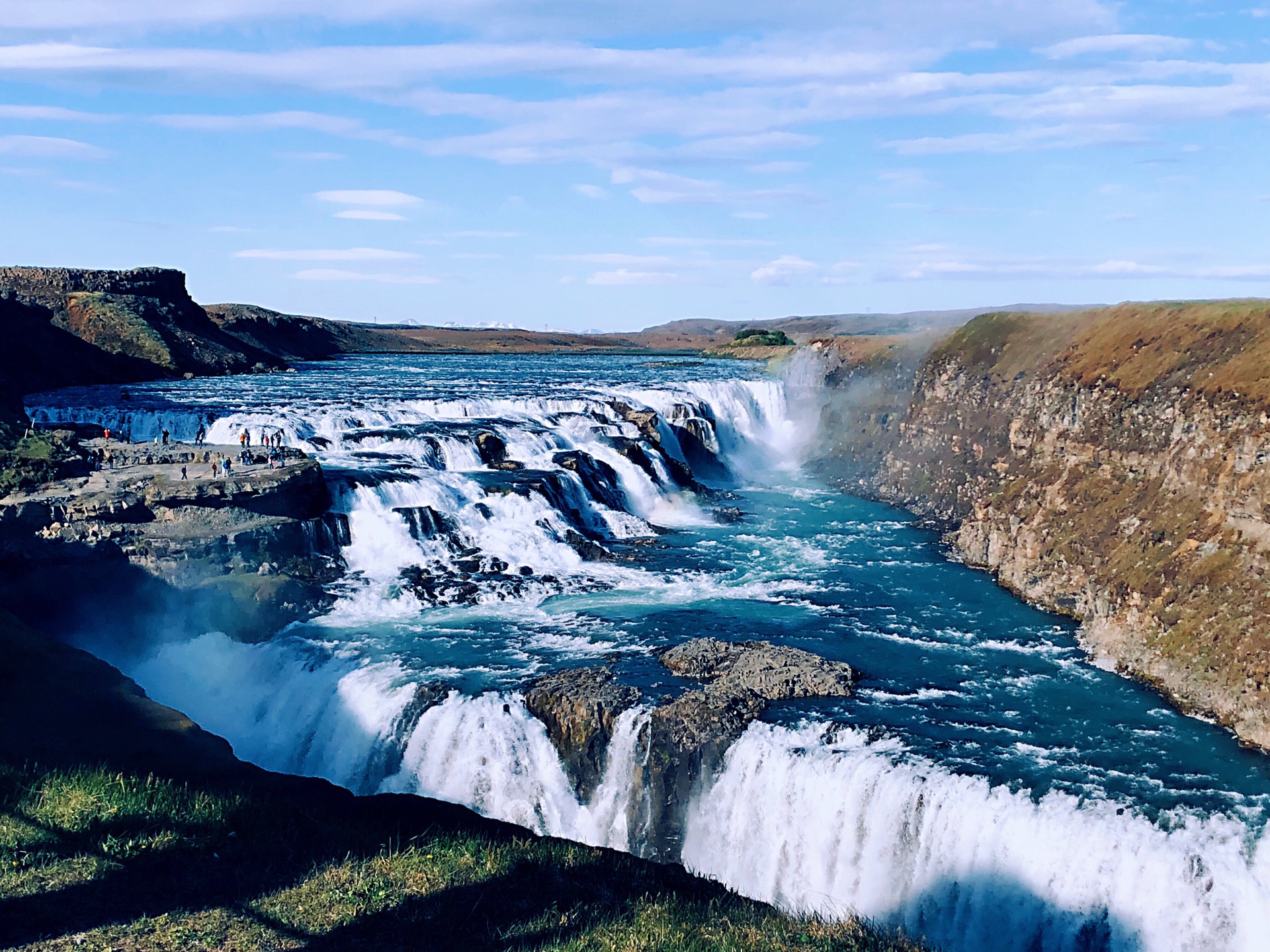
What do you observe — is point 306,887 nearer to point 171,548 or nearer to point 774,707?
point 774,707

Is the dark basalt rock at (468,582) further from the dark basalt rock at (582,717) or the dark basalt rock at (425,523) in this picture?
the dark basalt rock at (582,717)

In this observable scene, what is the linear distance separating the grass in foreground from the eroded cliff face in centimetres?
1259

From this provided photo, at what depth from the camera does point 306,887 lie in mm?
11078

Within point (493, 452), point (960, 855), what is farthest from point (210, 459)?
point (960, 855)

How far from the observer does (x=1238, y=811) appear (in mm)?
15461

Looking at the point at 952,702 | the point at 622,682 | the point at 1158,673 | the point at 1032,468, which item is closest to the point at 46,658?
the point at 622,682

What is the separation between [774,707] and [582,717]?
3.82m

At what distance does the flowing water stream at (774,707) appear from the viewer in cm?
1492

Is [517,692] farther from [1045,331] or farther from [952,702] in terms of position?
[1045,331]

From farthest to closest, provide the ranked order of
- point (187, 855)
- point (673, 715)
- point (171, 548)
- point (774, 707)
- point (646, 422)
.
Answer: point (646, 422), point (171, 548), point (774, 707), point (673, 715), point (187, 855)

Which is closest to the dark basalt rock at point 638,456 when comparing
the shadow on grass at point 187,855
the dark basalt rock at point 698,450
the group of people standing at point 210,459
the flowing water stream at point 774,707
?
the flowing water stream at point 774,707

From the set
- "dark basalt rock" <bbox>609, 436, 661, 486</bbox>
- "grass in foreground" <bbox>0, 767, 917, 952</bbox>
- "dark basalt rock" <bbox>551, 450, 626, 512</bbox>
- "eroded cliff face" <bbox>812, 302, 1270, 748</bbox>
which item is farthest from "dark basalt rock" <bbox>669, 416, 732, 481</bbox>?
"grass in foreground" <bbox>0, 767, 917, 952</bbox>

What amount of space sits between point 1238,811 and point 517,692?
12.9 metres

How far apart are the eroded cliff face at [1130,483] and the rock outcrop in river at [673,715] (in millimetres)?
7645
